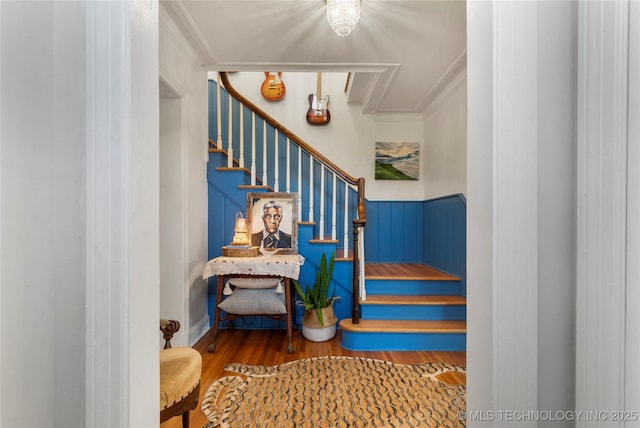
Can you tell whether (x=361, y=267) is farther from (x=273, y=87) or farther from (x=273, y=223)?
(x=273, y=87)

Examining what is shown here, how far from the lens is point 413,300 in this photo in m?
2.97

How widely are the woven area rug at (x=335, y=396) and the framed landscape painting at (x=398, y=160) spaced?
98.1 inches

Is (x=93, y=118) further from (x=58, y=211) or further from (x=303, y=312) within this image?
(x=303, y=312)

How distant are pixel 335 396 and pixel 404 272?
184cm

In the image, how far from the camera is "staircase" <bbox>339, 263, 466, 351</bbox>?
2.70 metres

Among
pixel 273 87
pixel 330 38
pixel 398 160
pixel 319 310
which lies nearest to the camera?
pixel 330 38

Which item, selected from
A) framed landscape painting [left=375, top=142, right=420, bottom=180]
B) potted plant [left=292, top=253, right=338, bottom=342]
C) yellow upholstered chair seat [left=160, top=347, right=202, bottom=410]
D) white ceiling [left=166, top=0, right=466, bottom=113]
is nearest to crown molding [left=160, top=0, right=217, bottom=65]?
white ceiling [left=166, top=0, right=466, bottom=113]

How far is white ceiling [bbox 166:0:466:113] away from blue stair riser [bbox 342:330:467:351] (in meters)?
2.34

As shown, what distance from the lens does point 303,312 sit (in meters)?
3.19

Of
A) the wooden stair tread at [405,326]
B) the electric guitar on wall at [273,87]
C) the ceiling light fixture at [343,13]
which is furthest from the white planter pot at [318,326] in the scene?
the electric guitar on wall at [273,87]

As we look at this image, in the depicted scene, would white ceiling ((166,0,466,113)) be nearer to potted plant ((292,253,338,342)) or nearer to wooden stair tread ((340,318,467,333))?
potted plant ((292,253,338,342))

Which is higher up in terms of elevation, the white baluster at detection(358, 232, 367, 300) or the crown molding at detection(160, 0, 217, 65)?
the crown molding at detection(160, 0, 217, 65)

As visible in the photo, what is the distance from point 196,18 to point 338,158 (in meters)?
2.39

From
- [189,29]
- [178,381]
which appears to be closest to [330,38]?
[189,29]
